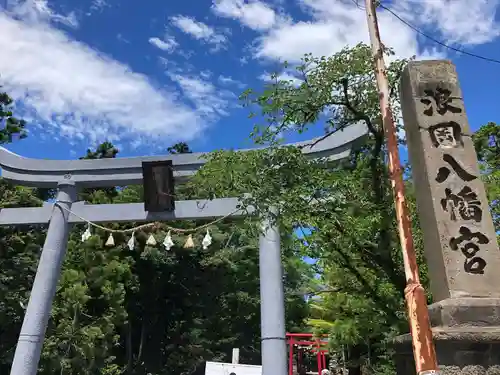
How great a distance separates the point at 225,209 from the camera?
9633 mm

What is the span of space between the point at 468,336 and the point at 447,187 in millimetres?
1517

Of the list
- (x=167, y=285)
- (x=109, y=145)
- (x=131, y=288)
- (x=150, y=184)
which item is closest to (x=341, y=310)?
(x=150, y=184)

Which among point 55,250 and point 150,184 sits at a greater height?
point 150,184

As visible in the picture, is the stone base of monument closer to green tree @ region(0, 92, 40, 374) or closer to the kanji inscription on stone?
the kanji inscription on stone

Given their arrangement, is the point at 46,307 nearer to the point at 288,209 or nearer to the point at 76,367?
the point at 76,367

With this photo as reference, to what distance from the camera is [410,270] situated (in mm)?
3029

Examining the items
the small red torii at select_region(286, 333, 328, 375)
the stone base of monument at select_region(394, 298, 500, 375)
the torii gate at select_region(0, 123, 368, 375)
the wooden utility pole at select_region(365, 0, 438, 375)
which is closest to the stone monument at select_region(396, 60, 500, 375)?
the stone base of monument at select_region(394, 298, 500, 375)

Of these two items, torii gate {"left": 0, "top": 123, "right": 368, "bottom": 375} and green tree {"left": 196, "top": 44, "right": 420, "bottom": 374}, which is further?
torii gate {"left": 0, "top": 123, "right": 368, "bottom": 375}

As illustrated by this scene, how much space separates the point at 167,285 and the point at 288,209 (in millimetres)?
16815

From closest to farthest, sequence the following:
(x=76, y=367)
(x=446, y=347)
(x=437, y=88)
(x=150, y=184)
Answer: (x=446, y=347)
(x=437, y=88)
(x=150, y=184)
(x=76, y=367)

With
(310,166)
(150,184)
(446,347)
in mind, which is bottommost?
(446,347)

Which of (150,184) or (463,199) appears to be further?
(150,184)

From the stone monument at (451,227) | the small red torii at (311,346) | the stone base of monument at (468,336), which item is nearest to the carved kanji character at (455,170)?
the stone monument at (451,227)

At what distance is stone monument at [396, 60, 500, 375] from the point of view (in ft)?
10.9
